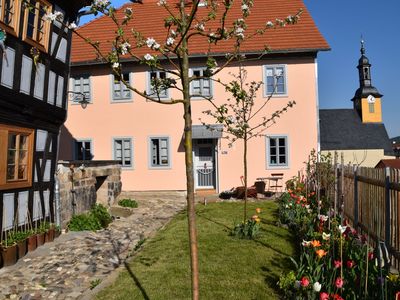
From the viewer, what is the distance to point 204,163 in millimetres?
19078

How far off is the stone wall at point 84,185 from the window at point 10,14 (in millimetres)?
3748

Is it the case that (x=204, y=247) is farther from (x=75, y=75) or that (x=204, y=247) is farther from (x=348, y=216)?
(x=75, y=75)

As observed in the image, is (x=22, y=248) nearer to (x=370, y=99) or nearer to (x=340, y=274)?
(x=340, y=274)

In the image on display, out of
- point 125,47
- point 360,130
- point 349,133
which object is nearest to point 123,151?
point 125,47

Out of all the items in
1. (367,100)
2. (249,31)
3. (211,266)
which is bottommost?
(211,266)

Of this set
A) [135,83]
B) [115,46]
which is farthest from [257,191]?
[115,46]

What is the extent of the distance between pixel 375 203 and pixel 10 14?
8042mm

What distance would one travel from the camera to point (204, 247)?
26.5 feet

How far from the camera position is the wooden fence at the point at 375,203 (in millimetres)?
5520

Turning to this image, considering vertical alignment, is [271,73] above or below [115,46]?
above

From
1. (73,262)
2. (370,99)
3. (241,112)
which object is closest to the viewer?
(73,262)

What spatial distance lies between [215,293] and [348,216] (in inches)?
173

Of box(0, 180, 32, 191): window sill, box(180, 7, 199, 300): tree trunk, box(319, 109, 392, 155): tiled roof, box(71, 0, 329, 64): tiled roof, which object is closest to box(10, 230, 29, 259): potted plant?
box(0, 180, 32, 191): window sill

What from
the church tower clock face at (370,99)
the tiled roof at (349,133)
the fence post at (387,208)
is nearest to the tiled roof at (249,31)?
the fence post at (387,208)
